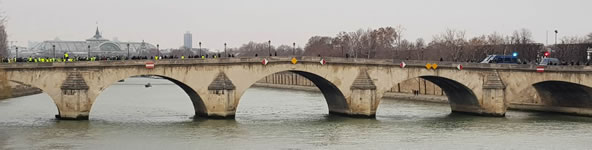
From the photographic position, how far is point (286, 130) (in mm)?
46125

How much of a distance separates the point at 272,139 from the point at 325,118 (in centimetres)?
1221

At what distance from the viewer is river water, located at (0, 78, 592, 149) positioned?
40.1 metres

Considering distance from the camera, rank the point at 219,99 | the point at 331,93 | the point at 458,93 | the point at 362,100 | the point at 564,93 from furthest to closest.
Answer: the point at 564,93 → the point at 458,93 → the point at 331,93 → the point at 362,100 → the point at 219,99

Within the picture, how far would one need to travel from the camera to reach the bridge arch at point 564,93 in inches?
2304

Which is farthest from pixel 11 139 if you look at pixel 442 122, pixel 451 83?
pixel 451 83

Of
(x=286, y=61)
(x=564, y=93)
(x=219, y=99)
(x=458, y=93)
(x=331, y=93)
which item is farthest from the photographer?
(x=564, y=93)

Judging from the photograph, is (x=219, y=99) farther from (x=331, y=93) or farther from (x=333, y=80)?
(x=331, y=93)

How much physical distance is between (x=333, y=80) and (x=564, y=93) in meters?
18.8

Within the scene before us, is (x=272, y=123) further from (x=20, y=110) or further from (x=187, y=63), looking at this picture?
(x=20, y=110)

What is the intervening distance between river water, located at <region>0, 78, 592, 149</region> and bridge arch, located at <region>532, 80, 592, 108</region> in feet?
6.63

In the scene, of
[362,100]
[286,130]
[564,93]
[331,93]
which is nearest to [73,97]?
[286,130]

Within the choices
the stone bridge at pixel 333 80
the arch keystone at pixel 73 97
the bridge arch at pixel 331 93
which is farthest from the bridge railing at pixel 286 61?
the bridge arch at pixel 331 93

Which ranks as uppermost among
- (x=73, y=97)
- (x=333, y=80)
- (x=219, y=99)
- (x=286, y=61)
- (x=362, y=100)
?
(x=286, y=61)

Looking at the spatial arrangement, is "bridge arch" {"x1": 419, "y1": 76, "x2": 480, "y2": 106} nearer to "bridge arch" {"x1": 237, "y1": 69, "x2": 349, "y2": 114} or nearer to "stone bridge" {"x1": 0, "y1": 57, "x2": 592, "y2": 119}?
"stone bridge" {"x1": 0, "y1": 57, "x2": 592, "y2": 119}
